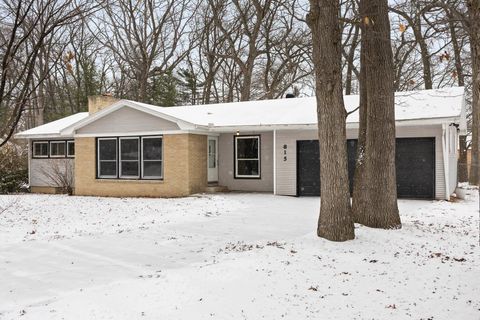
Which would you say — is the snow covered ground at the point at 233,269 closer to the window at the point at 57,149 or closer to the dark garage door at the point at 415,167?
the dark garage door at the point at 415,167

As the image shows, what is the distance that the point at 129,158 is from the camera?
1797 cm

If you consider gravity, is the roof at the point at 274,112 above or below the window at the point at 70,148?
above

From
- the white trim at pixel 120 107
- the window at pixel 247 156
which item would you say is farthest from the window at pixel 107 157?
the window at pixel 247 156

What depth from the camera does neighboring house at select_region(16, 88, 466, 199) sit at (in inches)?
604

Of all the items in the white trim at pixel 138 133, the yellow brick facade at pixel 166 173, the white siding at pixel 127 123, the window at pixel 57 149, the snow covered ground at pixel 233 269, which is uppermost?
the white siding at pixel 127 123

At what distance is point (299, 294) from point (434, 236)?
4.56 meters

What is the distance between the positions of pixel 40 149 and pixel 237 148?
30.6 feet

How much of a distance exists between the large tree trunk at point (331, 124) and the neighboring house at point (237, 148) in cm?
759

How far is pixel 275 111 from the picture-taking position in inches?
735

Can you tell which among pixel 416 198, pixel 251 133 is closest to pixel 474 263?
pixel 416 198

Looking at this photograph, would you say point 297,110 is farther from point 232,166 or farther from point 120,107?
point 120,107

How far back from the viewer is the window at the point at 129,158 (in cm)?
1783

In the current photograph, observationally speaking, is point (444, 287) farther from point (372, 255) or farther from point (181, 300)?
point (181, 300)

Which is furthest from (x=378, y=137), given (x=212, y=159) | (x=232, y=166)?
(x=212, y=159)
